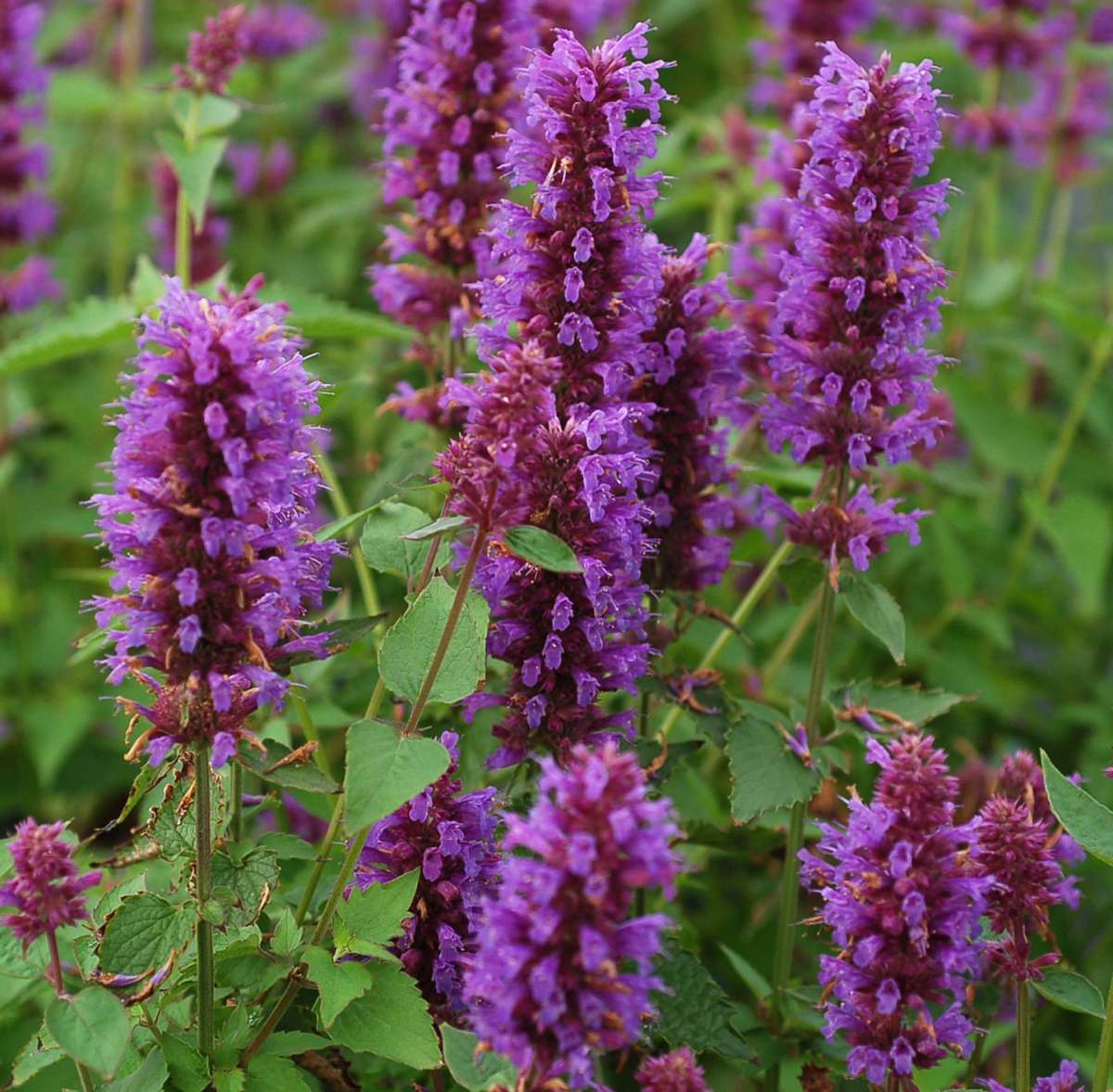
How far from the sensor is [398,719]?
2.63 metres

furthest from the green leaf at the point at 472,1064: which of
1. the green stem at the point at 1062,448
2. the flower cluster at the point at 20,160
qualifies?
the flower cluster at the point at 20,160

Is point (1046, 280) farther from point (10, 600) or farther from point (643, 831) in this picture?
point (643, 831)

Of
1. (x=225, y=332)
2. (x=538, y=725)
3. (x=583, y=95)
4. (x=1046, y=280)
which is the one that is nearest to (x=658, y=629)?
(x=538, y=725)

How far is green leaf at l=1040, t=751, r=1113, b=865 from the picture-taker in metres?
2.28

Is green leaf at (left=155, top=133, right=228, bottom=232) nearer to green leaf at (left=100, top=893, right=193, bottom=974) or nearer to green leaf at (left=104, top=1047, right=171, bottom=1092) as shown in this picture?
green leaf at (left=100, top=893, right=193, bottom=974)

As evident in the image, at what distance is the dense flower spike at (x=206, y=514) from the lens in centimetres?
204

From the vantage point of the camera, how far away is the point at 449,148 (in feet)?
10.9

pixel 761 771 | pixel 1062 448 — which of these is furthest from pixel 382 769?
pixel 1062 448

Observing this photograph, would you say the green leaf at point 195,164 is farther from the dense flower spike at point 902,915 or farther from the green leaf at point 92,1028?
the dense flower spike at point 902,915

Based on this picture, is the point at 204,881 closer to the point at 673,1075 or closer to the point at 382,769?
the point at 382,769

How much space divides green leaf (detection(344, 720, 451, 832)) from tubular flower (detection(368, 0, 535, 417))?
4.31 ft

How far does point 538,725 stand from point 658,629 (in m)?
0.52

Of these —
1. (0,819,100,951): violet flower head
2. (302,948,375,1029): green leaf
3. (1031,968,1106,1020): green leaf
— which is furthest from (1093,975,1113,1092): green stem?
(0,819,100,951): violet flower head

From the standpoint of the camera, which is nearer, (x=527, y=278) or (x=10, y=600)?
(x=527, y=278)
